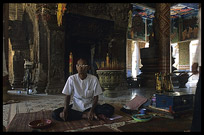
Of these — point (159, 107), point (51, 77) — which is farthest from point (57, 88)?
point (159, 107)

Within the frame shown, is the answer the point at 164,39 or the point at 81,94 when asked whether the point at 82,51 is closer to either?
the point at 164,39

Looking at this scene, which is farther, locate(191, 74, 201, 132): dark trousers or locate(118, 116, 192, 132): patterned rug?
locate(118, 116, 192, 132): patterned rug

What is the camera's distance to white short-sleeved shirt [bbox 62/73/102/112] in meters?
3.12

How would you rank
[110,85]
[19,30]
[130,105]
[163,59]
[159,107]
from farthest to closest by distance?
[19,30], [163,59], [110,85], [130,105], [159,107]

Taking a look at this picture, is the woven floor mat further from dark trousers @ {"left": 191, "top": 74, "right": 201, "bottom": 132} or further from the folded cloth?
the folded cloth

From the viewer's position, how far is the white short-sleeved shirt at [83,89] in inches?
123

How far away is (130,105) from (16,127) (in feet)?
7.52

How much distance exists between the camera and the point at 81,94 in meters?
3.16

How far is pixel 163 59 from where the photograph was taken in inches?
341

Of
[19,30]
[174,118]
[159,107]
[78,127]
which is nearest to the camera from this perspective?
[78,127]

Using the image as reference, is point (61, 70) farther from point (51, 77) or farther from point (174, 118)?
point (174, 118)

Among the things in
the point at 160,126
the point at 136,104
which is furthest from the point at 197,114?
the point at 136,104

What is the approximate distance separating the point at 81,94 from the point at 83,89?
0.10 meters

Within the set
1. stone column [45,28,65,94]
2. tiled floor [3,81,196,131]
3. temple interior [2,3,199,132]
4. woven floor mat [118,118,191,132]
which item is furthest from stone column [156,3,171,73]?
woven floor mat [118,118,191,132]
